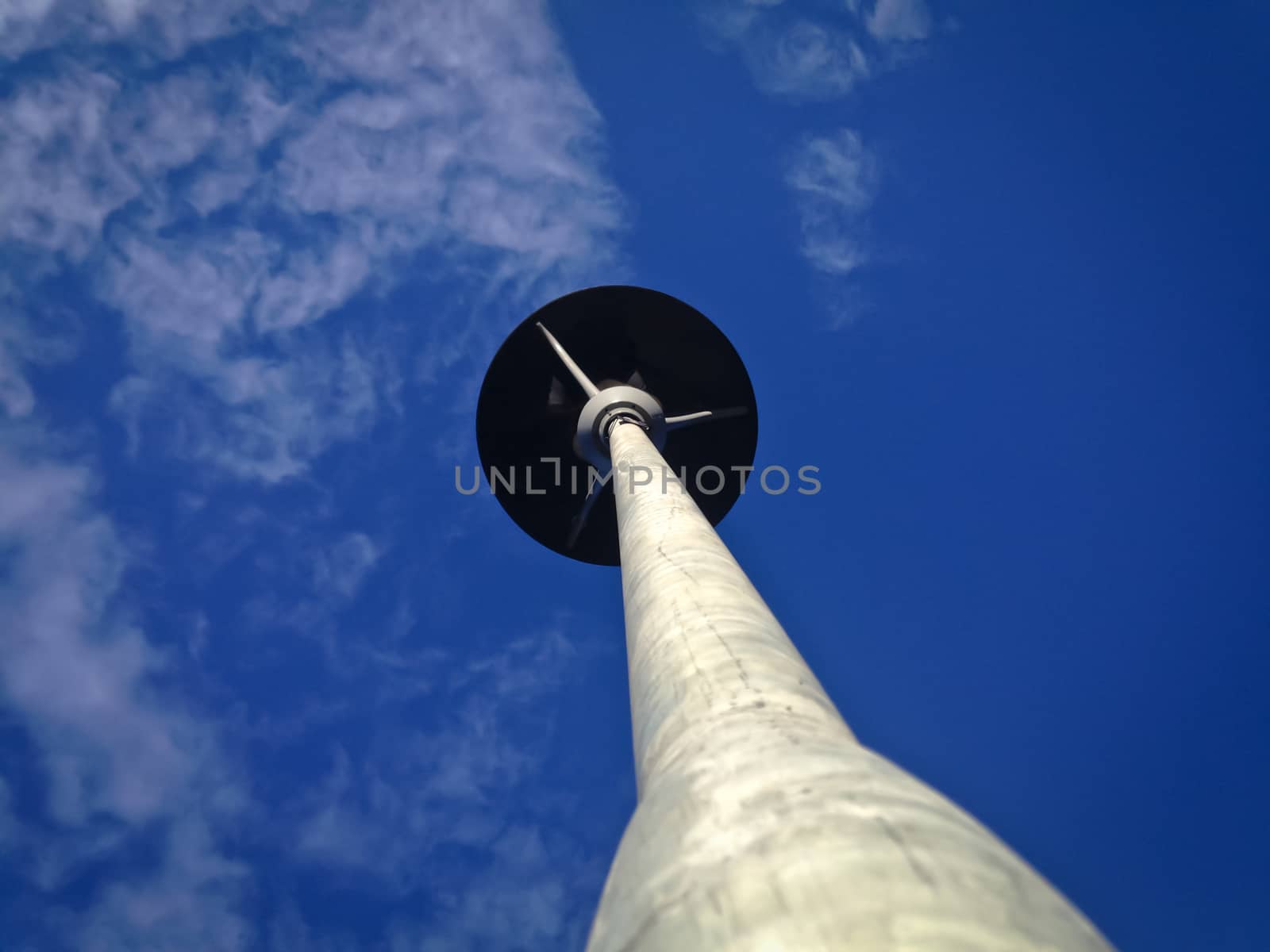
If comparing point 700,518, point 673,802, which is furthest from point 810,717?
point 700,518

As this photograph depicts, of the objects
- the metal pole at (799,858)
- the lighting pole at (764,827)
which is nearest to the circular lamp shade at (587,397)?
the lighting pole at (764,827)

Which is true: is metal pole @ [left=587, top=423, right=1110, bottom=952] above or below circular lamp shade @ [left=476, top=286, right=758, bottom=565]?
below

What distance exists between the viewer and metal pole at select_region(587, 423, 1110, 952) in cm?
183

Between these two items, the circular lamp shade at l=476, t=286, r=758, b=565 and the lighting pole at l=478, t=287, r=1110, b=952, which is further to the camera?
the circular lamp shade at l=476, t=286, r=758, b=565

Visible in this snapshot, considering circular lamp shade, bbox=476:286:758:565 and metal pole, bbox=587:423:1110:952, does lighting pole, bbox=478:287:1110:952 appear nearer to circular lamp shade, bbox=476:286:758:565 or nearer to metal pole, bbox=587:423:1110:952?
metal pole, bbox=587:423:1110:952

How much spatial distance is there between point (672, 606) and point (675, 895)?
3612mm

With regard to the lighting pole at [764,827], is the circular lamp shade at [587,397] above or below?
above

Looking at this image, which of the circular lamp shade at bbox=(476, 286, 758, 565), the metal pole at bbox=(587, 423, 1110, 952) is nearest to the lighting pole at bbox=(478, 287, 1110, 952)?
the metal pole at bbox=(587, 423, 1110, 952)

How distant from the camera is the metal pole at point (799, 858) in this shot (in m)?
1.83

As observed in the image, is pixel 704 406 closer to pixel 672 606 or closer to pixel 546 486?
pixel 546 486

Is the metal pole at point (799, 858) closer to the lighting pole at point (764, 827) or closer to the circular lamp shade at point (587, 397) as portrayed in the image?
the lighting pole at point (764, 827)

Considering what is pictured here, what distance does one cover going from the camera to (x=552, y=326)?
65.0 feet

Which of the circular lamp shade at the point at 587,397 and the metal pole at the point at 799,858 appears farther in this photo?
the circular lamp shade at the point at 587,397

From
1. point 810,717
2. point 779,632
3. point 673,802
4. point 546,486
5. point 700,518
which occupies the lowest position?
point 673,802
